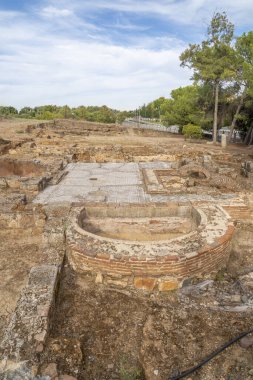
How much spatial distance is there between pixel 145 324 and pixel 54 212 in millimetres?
3321

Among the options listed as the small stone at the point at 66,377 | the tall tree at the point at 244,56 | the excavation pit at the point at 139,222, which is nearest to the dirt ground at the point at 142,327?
the small stone at the point at 66,377

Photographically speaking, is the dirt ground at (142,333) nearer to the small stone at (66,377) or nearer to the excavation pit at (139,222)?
the small stone at (66,377)

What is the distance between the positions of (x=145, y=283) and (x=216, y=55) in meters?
17.6

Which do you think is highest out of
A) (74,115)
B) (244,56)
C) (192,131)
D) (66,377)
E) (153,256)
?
(244,56)

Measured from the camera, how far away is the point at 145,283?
4.17m

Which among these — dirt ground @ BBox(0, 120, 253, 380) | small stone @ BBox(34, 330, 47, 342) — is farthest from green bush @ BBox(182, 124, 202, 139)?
small stone @ BBox(34, 330, 47, 342)

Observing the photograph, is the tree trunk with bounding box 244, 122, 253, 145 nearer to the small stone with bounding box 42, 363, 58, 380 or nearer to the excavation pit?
the excavation pit

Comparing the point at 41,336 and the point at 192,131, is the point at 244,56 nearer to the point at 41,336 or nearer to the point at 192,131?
the point at 192,131

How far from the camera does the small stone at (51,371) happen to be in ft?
8.72

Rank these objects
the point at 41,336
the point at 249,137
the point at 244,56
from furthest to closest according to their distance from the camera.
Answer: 1. the point at 249,137
2. the point at 244,56
3. the point at 41,336

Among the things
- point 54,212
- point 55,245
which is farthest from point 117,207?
point 55,245

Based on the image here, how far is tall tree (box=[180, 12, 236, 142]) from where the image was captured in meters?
17.3

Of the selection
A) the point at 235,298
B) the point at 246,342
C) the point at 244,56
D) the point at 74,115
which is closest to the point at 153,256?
the point at 235,298

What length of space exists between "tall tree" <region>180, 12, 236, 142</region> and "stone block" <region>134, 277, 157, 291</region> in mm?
15758
